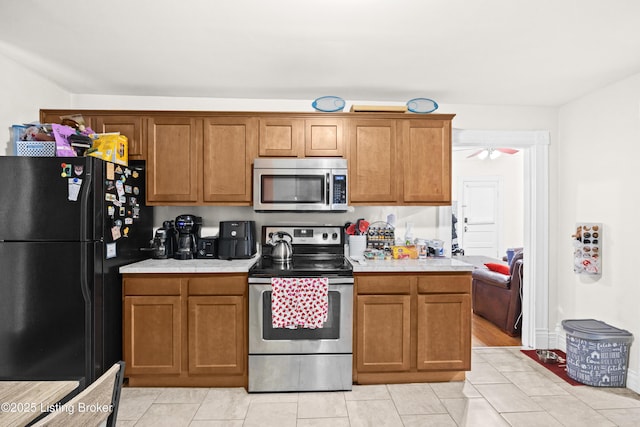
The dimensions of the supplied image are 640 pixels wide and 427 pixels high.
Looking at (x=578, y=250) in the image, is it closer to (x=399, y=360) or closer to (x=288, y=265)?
(x=399, y=360)

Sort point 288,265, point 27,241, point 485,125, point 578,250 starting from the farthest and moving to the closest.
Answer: point 485,125 → point 578,250 → point 288,265 → point 27,241

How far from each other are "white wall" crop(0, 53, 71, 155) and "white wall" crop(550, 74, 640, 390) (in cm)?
465

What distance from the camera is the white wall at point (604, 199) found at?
9.23 ft

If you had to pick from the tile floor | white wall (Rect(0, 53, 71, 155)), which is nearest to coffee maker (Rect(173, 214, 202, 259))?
the tile floor

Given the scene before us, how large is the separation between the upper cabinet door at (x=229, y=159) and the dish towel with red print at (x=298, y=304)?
2.80 ft

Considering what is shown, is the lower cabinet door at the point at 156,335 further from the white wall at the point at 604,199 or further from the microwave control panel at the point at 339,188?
the white wall at the point at 604,199

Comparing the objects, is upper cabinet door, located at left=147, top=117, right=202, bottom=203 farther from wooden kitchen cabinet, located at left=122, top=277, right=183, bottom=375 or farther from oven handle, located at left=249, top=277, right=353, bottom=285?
oven handle, located at left=249, top=277, right=353, bottom=285

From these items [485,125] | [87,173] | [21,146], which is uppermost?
[485,125]

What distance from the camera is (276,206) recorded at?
299 centimetres

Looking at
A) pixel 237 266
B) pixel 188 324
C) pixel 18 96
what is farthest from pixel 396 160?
pixel 18 96

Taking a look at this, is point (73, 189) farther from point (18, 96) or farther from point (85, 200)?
point (18, 96)

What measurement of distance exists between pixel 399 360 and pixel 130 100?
327 cm

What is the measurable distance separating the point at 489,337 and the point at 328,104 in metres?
2.95

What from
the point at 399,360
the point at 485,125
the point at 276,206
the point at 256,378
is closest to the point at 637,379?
the point at 399,360
